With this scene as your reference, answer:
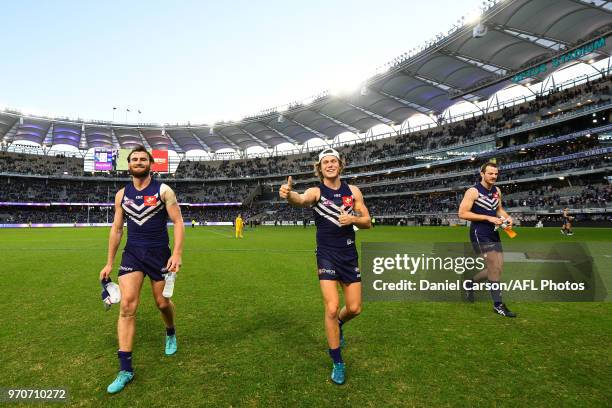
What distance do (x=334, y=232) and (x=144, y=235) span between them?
88.9 inches

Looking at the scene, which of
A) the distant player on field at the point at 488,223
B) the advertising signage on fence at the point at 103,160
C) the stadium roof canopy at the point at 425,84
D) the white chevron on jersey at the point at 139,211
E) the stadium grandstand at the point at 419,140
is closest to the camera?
the white chevron on jersey at the point at 139,211

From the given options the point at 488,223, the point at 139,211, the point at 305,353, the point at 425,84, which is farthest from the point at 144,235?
the point at 425,84

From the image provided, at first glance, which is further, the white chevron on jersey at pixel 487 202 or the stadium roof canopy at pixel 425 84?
the stadium roof canopy at pixel 425 84

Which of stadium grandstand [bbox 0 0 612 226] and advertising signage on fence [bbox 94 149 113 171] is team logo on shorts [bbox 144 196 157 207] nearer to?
stadium grandstand [bbox 0 0 612 226]

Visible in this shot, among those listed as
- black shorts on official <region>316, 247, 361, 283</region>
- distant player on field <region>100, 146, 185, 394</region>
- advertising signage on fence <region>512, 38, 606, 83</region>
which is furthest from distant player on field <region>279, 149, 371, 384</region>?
advertising signage on fence <region>512, 38, 606, 83</region>

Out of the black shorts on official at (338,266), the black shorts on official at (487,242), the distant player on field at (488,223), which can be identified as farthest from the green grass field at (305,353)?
the black shorts on official at (487,242)

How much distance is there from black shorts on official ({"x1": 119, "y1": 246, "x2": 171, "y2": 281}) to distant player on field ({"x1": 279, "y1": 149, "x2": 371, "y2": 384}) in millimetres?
1664

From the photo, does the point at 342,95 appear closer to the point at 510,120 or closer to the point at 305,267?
the point at 510,120

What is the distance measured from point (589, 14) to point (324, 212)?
140 feet

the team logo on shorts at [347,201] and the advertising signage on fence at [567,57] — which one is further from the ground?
the advertising signage on fence at [567,57]

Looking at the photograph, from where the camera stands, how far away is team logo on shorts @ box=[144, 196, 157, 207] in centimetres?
410

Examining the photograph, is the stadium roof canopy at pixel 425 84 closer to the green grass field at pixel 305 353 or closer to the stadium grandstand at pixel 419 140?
the stadium grandstand at pixel 419 140

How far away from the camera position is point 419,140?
68000 millimetres

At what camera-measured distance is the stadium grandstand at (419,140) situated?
38344mm
